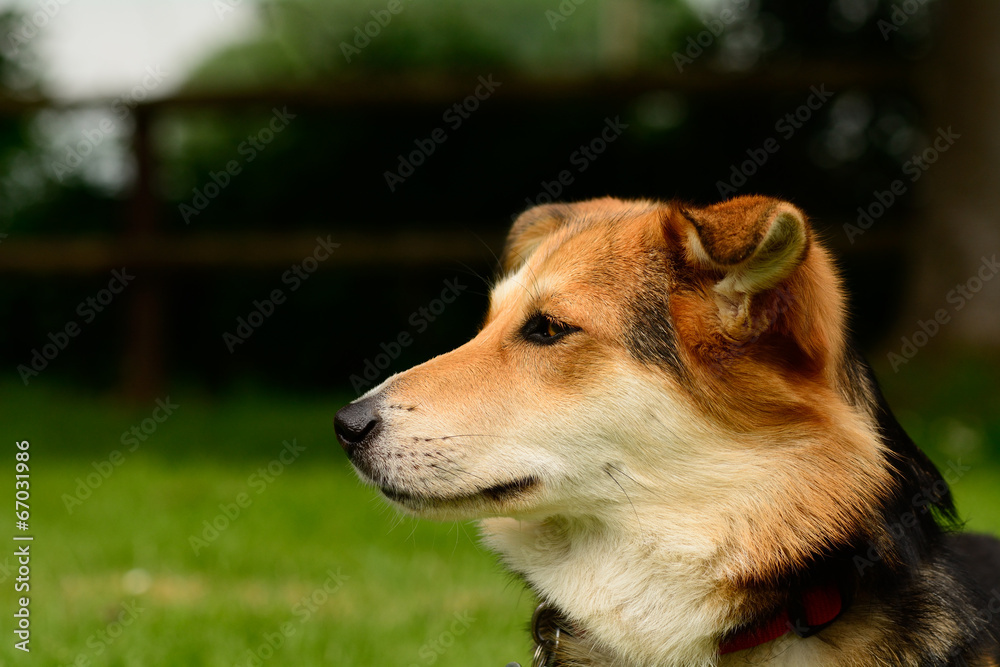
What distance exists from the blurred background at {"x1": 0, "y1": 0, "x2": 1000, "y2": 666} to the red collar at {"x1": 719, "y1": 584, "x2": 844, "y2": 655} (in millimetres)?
4073

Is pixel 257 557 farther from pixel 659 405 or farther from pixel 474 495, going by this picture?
pixel 659 405

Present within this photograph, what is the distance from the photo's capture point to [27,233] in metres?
10.5

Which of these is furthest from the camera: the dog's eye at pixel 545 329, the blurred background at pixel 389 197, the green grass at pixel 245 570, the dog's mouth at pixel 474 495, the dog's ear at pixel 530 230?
the blurred background at pixel 389 197

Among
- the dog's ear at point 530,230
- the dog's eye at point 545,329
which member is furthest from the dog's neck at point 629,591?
the dog's ear at point 530,230

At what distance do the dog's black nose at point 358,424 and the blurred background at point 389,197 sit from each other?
366cm

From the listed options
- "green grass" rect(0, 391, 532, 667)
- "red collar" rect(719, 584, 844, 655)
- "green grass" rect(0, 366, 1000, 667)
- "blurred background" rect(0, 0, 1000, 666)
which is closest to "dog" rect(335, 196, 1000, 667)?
"red collar" rect(719, 584, 844, 655)

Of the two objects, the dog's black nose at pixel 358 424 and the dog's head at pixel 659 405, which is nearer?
the dog's head at pixel 659 405

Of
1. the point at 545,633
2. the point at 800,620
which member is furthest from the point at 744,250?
the point at 545,633

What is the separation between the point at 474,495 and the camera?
111 inches

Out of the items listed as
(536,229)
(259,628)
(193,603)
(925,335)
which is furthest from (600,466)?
(925,335)

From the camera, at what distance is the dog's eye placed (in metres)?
2.94

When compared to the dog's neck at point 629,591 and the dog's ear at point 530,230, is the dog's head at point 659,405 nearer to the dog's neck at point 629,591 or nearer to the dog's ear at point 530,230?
the dog's neck at point 629,591

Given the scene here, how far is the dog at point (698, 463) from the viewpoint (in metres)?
2.66

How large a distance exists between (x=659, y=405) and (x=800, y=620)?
69 cm
